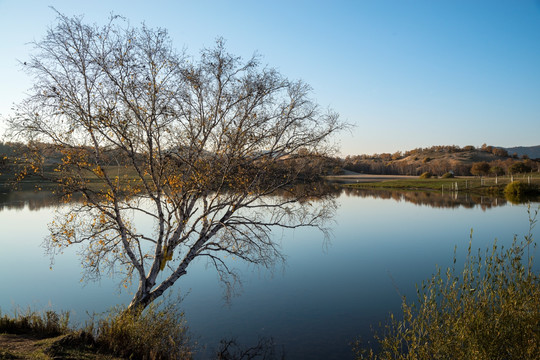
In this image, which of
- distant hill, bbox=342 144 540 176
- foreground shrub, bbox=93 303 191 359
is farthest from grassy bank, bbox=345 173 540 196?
foreground shrub, bbox=93 303 191 359

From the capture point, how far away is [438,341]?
4.79m

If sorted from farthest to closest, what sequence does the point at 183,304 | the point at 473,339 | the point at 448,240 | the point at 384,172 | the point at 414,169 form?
the point at 384,172 < the point at 414,169 < the point at 448,240 < the point at 183,304 < the point at 473,339

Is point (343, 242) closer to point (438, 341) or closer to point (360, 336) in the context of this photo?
point (360, 336)

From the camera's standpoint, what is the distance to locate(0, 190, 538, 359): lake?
30.0 feet

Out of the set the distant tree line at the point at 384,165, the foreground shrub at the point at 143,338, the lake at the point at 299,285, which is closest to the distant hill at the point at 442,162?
the distant tree line at the point at 384,165

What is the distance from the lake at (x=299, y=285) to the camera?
9156 mm

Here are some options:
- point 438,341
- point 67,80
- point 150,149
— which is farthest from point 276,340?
point 67,80

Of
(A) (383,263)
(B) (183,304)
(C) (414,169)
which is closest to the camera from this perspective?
(B) (183,304)

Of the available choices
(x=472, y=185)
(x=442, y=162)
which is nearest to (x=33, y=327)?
(x=472, y=185)

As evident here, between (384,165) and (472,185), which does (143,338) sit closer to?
(472,185)

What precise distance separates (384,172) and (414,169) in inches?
303

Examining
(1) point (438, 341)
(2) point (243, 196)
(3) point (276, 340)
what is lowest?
(3) point (276, 340)

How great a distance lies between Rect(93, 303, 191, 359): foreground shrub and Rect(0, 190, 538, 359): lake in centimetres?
91

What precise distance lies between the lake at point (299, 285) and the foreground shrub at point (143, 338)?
0.91 meters
